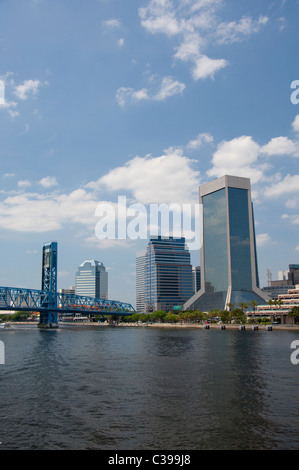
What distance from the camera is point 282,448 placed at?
28.9m

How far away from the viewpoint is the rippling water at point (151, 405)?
101 feet

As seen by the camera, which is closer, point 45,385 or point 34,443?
point 34,443

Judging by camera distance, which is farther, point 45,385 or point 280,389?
point 45,385

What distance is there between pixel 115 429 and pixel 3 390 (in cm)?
2122

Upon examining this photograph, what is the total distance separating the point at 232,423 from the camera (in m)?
34.7

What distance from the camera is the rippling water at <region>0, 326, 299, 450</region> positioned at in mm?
30750

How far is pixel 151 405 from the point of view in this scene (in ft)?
133

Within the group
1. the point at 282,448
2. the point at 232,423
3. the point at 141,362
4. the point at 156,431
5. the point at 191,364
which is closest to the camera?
the point at 282,448

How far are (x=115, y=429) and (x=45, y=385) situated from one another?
20894 millimetres
